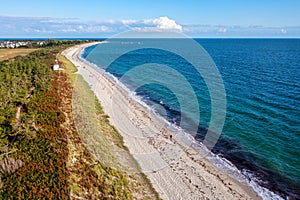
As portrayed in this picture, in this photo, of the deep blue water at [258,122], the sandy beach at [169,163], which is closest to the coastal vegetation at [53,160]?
the sandy beach at [169,163]

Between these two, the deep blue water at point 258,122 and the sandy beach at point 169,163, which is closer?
the sandy beach at point 169,163

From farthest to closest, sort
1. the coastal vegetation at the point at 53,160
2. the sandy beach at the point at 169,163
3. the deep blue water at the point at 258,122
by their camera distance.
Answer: the deep blue water at the point at 258,122
the sandy beach at the point at 169,163
the coastal vegetation at the point at 53,160

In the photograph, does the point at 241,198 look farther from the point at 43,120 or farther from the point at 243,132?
the point at 43,120

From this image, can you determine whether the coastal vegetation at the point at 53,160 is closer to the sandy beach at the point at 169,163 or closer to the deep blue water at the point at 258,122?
the sandy beach at the point at 169,163

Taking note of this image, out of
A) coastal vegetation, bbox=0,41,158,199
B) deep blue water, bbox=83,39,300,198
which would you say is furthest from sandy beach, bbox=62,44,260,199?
deep blue water, bbox=83,39,300,198

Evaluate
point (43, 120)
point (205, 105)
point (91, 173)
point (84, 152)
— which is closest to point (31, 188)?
point (91, 173)

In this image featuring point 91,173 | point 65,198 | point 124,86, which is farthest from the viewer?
point 124,86

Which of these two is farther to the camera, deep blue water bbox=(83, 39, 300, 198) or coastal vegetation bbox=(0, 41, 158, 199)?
deep blue water bbox=(83, 39, 300, 198)

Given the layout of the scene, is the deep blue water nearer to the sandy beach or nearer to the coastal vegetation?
the sandy beach
